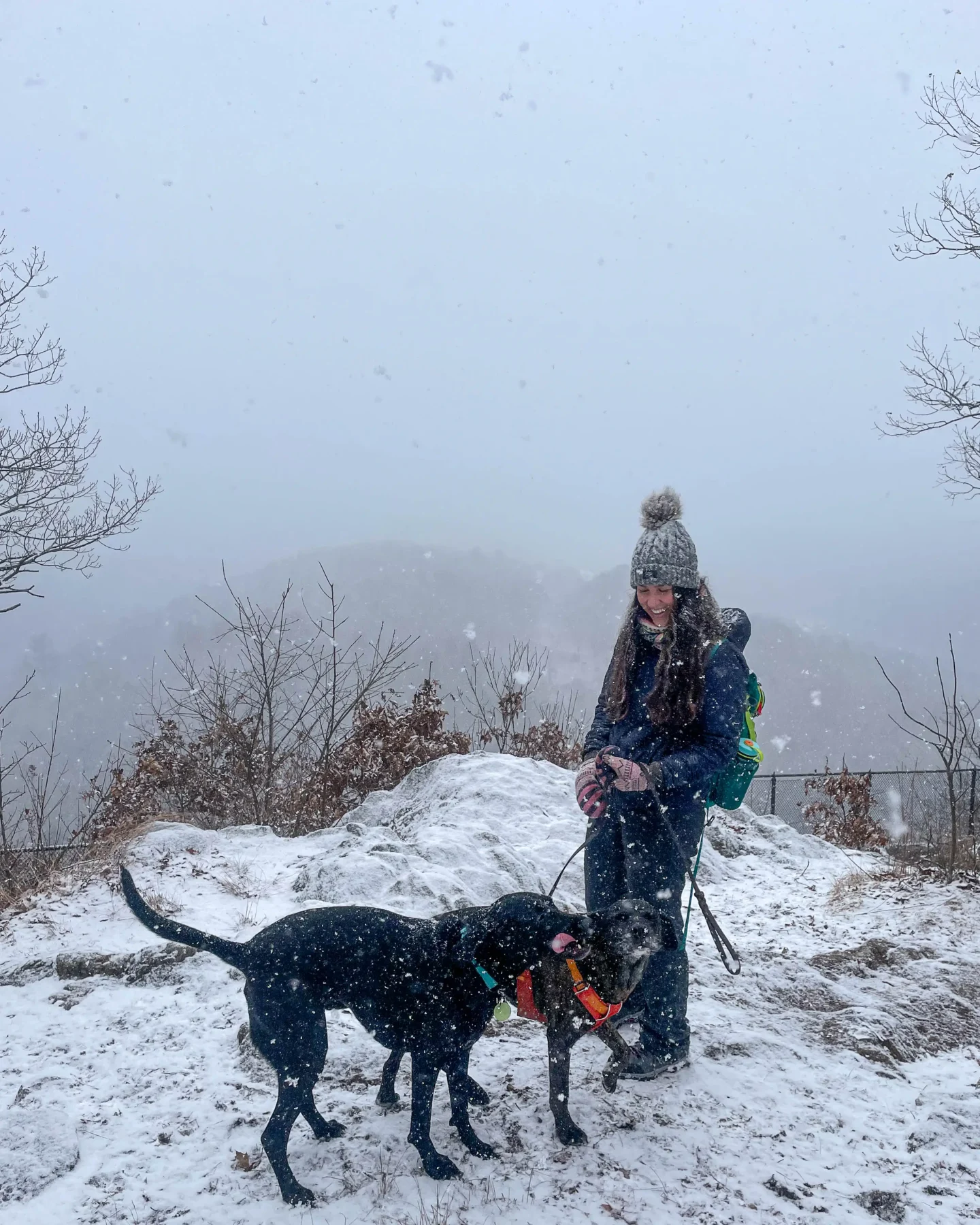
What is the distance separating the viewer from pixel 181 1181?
241 centimetres

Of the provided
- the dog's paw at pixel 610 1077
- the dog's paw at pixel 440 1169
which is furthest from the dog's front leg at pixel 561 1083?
the dog's paw at pixel 440 1169

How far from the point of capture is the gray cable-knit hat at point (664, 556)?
2.92m

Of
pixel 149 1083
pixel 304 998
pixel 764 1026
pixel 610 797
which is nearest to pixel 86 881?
pixel 149 1083

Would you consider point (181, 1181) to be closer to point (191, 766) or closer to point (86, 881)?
point (86, 881)

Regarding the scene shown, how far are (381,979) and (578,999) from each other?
0.66m

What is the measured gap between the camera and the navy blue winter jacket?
2.85 metres

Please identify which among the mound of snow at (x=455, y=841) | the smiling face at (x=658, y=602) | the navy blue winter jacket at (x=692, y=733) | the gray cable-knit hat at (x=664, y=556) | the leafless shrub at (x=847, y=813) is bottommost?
the leafless shrub at (x=847, y=813)

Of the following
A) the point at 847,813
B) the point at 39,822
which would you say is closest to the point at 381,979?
the point at 39,822

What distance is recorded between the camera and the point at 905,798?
1198cm

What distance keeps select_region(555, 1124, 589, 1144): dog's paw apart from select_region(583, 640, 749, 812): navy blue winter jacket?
3.76ft

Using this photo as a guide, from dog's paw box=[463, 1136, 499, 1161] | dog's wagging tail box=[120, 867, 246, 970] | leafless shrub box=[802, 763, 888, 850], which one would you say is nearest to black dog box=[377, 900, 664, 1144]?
dog's paw box=[463, 1136, 499, 1161]

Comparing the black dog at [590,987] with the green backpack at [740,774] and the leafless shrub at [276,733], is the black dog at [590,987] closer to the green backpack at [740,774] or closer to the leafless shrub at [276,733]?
the green backpack at [740,774]

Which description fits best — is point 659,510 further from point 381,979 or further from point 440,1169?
point 440,1169

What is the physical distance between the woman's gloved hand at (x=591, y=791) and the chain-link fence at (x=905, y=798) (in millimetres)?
6600
